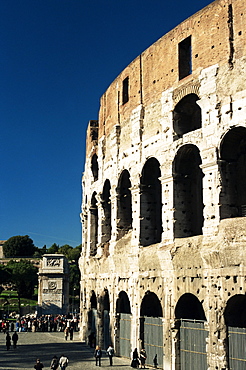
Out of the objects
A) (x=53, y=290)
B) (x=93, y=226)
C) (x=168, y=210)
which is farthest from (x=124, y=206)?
(x=53, y=290)

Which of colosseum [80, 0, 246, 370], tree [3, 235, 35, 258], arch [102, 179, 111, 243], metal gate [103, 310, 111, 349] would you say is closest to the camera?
colosseum [80, 0, 246, 370]

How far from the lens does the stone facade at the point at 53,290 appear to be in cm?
3875

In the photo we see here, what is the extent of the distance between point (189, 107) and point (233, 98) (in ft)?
9.27

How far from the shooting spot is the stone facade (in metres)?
38.8

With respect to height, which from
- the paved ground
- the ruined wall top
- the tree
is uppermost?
the ruined wall top

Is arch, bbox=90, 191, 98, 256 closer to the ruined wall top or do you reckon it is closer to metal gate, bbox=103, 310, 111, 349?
metal gate, bbox=103, 310, 111, 349

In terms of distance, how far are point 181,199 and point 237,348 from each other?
5.64 m

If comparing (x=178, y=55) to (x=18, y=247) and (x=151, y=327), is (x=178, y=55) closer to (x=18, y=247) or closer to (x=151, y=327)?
(x=151, y=327)

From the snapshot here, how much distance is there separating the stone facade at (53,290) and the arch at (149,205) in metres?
20.7

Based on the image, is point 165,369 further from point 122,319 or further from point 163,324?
point 122,319

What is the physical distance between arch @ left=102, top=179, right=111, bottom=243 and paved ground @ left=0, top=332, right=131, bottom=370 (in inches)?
210

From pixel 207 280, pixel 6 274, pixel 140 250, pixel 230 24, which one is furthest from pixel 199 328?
pixel 6 274

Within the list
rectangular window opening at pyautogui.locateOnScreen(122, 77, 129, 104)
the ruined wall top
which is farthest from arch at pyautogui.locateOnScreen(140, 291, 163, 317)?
rectangular window opening at pyautogui.locateOnScreen(122, 77, 129, 104)

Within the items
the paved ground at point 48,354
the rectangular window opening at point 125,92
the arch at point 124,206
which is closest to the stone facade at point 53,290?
the paved ground at point 48,354
